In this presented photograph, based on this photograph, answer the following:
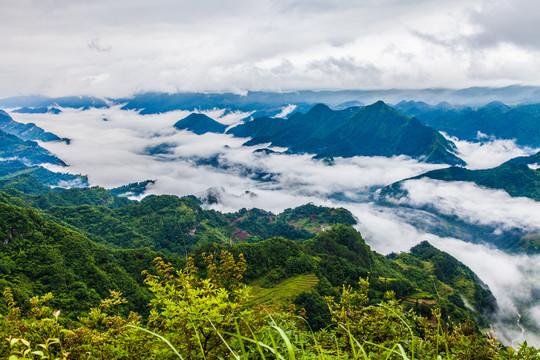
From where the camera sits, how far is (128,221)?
16388 centimetres

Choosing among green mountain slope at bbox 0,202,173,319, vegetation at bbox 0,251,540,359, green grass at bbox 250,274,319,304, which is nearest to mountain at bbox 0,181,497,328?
green mountain slope at bbox 0,202,173,319

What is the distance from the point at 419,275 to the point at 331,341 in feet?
417

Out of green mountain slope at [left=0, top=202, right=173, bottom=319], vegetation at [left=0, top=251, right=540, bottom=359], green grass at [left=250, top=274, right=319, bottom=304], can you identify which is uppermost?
vegetation at [left=0, top=251, right=540, bottom=359]

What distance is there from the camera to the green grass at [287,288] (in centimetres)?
7112

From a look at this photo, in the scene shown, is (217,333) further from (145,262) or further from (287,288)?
(145,262)

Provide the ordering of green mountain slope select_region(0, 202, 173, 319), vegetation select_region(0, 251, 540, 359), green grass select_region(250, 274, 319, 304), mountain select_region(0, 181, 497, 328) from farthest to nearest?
green grass select_region(250, 274, 319, 304) → mountain select_region(0, 181, 497, 328) → green mountain slope select_region(0, 202, 173, 319) → vegetation select_region(0, 251, 540, 359)

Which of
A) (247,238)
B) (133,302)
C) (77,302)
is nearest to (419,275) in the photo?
(247,238)

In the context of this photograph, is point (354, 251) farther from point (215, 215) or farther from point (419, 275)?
point (215, 215)

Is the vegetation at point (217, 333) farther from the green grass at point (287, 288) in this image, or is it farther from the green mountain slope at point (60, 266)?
the green grass at point (287, 288)

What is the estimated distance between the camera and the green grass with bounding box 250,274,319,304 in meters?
71.1

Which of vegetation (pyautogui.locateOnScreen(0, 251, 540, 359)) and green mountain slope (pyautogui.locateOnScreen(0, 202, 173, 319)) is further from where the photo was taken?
green mountain slope (pyautogui.locateOnScreen(0, 202, 173, 319))

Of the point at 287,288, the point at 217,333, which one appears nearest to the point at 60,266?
the point at 287,288

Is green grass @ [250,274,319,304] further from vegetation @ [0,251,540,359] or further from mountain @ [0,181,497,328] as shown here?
vegetation @ [0,251,540,359]

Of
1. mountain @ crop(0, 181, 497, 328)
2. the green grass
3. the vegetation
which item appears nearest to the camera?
the vegetation
